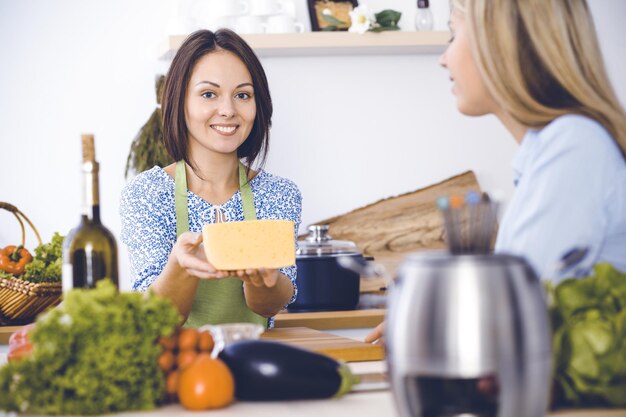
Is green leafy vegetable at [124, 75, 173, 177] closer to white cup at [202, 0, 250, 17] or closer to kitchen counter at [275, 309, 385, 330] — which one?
white cup at [202, 0, 250, 17]

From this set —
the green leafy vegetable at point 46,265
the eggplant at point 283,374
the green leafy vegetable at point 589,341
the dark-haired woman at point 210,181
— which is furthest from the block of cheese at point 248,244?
the green leafy vegetable at point 46,265

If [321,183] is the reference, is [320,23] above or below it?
above

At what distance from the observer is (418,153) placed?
146 inches

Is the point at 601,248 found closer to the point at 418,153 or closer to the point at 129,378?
the point at 129,378

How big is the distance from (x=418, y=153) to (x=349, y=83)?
1.29 ft

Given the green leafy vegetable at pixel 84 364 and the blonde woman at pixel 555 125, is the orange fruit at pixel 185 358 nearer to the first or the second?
the green leafy vegetable at pixel 84 364

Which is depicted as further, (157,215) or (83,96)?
(83,96)

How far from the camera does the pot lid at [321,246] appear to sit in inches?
123

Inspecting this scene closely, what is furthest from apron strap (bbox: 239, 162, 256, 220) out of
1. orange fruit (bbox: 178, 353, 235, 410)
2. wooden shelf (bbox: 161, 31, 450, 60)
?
orange fruit (bbox: 178, 353, 235, 410)

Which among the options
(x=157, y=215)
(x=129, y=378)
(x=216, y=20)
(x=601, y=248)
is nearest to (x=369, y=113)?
(x=216, y=20)

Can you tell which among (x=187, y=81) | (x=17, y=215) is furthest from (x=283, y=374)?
(x=17, y=215)

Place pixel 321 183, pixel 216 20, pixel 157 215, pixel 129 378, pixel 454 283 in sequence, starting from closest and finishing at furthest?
1. pixel 454 283
2. pixel 129 378
3. pixel 157 215
4. pixel 216 20
5. pixel 321 183

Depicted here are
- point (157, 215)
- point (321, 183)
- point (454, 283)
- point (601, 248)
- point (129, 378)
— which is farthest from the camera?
point (321, 183)

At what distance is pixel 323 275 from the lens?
314 cm
